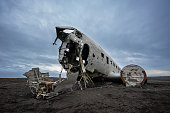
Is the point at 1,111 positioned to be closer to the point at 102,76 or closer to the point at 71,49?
the point at 71,49

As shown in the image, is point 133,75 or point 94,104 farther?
point 133,75

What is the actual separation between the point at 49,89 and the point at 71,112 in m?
3.35

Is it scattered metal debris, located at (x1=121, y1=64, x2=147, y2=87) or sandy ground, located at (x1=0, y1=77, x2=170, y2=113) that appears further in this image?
scattered metal debris, located at (x1=121, y1=64, x2=147, y2=87)

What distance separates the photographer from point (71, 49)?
33.0 ft

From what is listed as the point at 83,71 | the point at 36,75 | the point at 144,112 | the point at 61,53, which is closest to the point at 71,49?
the point at 61,53

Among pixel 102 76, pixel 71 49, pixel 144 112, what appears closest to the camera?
pixel 144 112

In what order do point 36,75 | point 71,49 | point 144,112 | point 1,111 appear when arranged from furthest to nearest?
1. point 71,49
2. point 36,75
3. point 1,111
4. point 144,112

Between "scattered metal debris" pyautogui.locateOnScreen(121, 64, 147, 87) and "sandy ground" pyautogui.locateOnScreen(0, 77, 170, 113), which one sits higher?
"scattered metal debris" pyautogui.locateOnScreen(121, 64, 147, 87)

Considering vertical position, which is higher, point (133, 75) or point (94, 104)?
point (133, 75)

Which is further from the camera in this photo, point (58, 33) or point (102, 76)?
point (102, 76)

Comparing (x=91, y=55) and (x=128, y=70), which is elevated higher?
(x=91, y=55)

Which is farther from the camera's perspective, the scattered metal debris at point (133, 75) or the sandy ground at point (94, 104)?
the scattered metal debris at point (133, 75)

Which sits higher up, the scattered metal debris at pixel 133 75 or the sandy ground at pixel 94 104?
the scattered metal debris at pixel 133 75

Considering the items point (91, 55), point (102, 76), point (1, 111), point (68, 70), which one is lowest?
point (1, 111)
